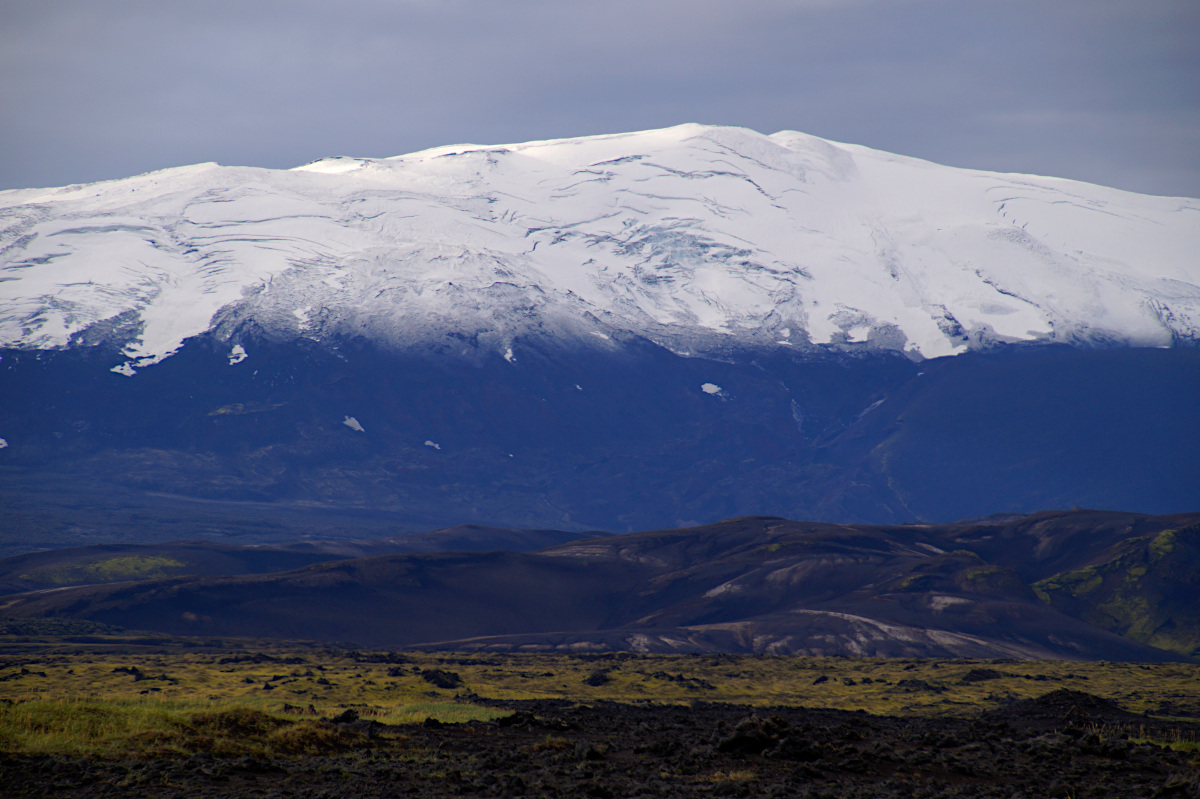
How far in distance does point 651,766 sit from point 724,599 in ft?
456

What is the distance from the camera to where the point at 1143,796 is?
20.7 m

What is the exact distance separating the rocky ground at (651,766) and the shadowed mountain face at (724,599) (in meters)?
96.3

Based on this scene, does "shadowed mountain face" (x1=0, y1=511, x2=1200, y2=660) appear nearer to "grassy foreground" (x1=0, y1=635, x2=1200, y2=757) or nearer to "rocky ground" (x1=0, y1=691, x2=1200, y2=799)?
"grassy foreground" (x1=0, y1=635, x2=1200, y2=757)

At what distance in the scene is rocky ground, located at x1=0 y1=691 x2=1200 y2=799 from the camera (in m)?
21.1

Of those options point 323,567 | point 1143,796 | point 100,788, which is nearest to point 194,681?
point 100,788

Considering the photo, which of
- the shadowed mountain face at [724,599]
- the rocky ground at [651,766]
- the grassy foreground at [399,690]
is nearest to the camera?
the rocky ground at [651,766]

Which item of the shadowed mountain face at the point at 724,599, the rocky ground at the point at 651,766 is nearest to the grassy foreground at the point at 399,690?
the rocky ground at the point at 651,766

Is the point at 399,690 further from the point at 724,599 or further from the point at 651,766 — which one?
the point at 724,599

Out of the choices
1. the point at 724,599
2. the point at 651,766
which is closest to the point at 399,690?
the point at 651,766

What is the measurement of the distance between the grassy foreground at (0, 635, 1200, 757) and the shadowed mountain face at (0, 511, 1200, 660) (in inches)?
1851

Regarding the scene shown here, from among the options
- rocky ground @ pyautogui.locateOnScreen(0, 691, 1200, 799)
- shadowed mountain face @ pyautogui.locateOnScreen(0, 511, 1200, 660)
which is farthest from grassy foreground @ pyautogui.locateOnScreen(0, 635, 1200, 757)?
→ shadowed mountain face @ pyautogui.locateOnScreen(0, 511, 1200, 660)

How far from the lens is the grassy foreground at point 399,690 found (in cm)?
2394

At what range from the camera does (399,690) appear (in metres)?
52.3

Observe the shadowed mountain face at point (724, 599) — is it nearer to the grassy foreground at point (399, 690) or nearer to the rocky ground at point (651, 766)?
the grassy foreground at point (399, 690)
